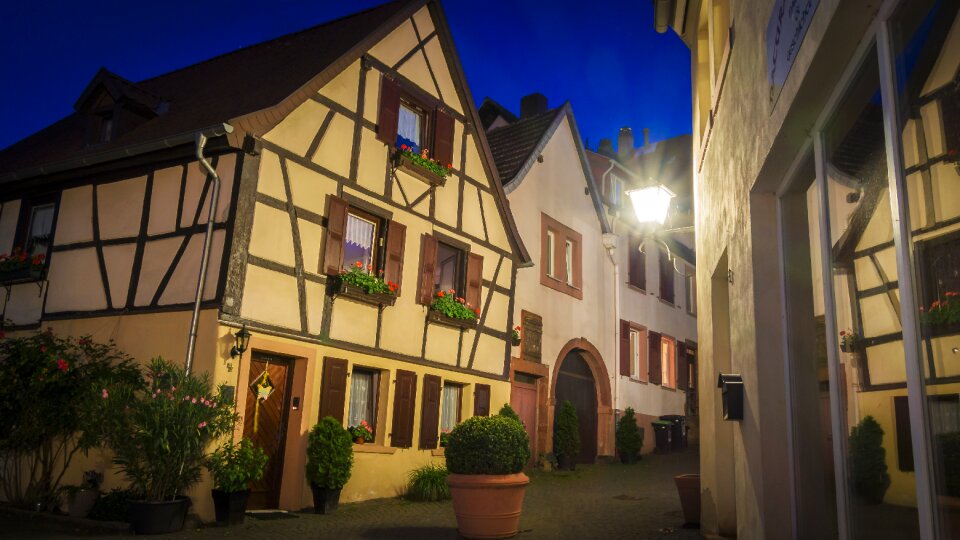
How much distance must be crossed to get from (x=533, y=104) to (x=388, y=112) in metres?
10.6

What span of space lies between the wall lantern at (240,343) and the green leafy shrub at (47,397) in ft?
4.45

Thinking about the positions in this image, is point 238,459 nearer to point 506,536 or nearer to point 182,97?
point 506,536

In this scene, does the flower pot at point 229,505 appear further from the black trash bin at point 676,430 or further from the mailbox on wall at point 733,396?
the black trash bin at point 676,430

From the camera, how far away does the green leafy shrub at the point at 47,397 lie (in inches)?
375

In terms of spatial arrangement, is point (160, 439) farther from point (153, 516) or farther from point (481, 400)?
point (481, 400)

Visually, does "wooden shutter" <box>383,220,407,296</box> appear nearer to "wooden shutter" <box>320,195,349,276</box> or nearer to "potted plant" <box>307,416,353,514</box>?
"wooden shutter" <box>320,195,349,276</box>

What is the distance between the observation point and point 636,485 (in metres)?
13.8

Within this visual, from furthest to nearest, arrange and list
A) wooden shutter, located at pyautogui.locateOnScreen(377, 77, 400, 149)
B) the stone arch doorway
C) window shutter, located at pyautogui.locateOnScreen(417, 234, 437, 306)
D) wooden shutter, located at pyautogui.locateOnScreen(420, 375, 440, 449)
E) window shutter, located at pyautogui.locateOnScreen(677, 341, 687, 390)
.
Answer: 1. window shutter, located at pyautogui.locateOnScreen(677, 341, 687, 390)
2. the stone arch doorway
3. window shutter, located at pyautogui.locateOnScreen(417, 234, 437, 306)
4. wooden shutter, located at pyautogui.locateOnScreen(420, 375, 440, 449)
5. wooden shutter, located at pyautogui.locateOnScreen(377, 77, 400, 149)

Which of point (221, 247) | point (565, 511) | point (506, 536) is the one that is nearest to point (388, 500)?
point (565, 511)

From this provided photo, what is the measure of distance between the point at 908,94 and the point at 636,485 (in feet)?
39.4

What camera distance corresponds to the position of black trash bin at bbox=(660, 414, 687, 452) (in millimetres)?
21125

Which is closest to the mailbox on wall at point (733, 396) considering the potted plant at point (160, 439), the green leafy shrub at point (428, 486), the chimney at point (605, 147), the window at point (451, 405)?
the potted plant at point (160, 439)

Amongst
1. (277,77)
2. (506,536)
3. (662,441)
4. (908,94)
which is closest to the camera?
(908,94)

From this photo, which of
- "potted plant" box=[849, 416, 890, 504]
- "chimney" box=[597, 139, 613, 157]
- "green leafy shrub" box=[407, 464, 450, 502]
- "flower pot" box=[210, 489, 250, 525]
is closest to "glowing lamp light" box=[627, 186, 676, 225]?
"green leafy shrub" box=[407, 464, 450, 502]
